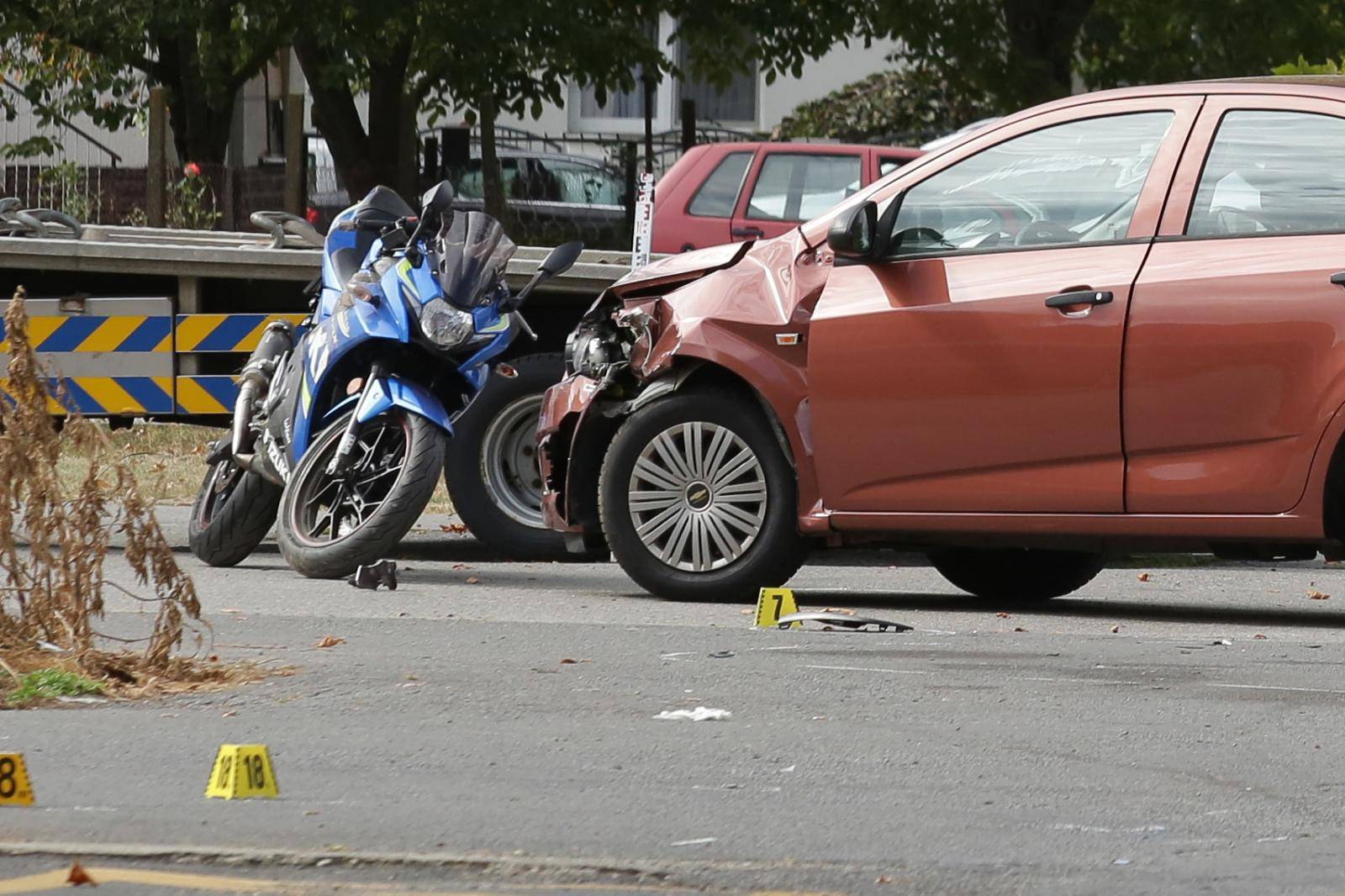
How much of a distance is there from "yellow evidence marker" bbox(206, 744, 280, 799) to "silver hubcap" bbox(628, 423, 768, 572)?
3818 millimetres

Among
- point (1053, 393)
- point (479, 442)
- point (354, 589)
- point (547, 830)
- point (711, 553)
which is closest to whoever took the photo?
point (547, 830)

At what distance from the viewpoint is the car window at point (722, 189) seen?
17891 millimetres

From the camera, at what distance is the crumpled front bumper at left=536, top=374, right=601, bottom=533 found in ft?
31.1

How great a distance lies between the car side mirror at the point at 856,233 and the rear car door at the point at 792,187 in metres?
8.95

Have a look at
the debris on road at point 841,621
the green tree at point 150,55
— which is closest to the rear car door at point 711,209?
the green tree at point 150,55

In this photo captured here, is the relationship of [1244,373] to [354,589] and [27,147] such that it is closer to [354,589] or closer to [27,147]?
[354,589]

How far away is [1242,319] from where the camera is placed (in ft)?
26.1

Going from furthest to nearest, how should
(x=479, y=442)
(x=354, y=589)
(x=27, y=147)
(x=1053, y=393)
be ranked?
(x=27, y=147) → (x=479, y=442) → (x=354, y=589) → (x=1053, y=393)

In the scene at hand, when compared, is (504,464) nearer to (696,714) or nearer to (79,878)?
(696,714)

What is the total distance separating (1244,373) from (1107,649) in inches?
38.0

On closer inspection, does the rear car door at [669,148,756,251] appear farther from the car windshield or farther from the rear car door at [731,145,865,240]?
the car windshield

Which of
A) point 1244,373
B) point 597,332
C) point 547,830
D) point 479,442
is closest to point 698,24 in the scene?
point 479,442

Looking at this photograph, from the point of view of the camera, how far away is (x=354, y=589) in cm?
970

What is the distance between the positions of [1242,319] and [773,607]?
1.73m
